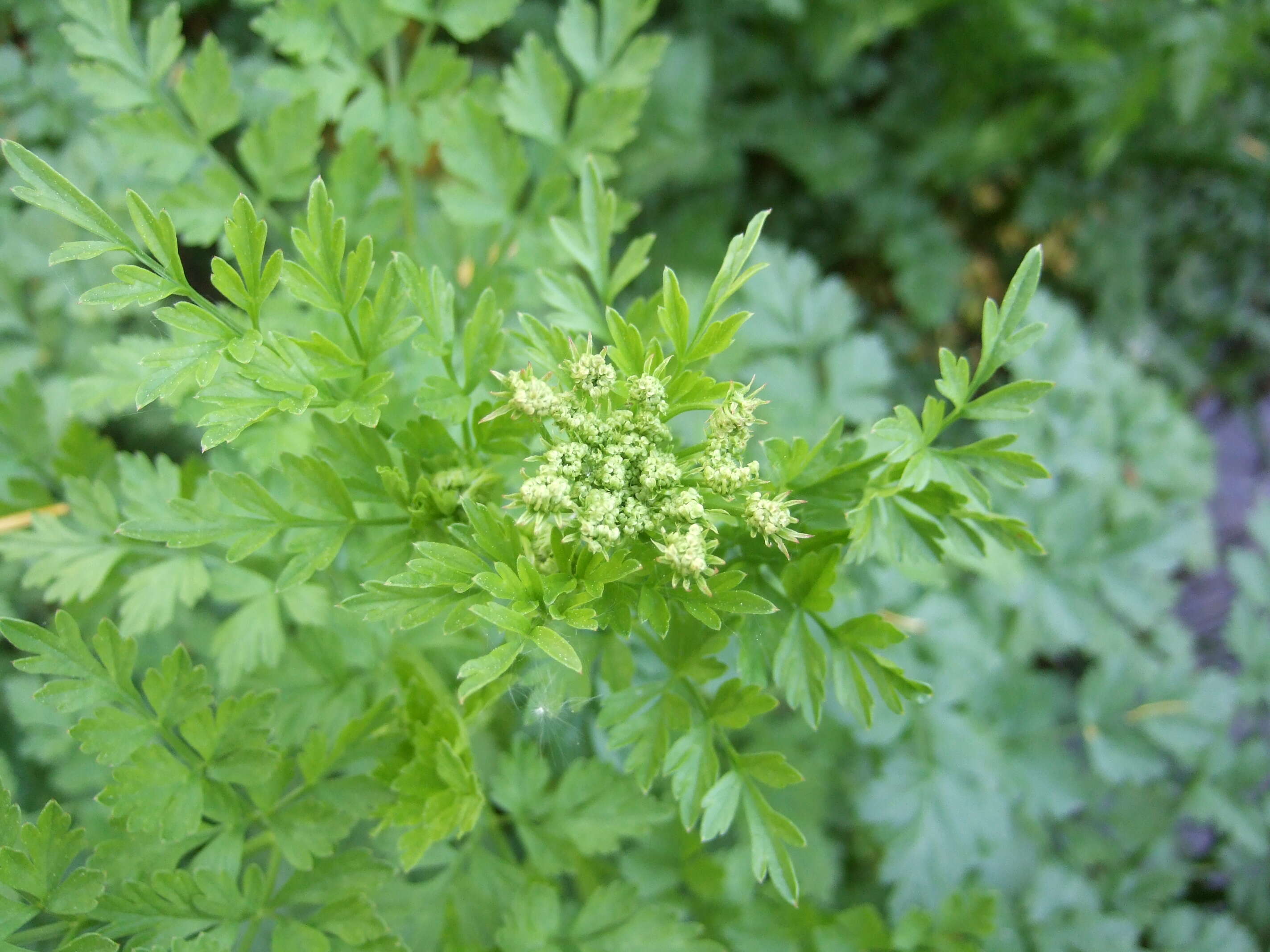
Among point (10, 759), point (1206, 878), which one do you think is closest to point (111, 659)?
point (10, 759)

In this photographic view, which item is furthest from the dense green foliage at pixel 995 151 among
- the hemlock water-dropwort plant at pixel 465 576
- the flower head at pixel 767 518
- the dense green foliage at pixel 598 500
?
the flower head at pixel 767 518

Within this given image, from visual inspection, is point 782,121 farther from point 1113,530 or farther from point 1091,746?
point 1091,746

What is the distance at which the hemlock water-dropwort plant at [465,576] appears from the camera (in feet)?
3.90

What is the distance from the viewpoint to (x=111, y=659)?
133 centimetres

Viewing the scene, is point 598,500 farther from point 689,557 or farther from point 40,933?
point 40,933

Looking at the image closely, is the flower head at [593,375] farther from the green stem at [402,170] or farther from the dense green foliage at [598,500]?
the green stem at [402,170]

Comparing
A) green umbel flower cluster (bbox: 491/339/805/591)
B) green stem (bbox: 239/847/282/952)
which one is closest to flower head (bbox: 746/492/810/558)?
green umbel flower cluster (bbox: 491/339/805/591)

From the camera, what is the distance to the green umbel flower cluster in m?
1.15

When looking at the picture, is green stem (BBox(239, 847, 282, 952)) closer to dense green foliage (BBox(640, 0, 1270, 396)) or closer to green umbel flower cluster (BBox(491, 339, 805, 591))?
green umbel flower cluster (BBox(491, 339, 805, 591))

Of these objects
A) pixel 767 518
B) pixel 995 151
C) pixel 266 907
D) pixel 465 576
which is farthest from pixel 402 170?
pixel 995 151

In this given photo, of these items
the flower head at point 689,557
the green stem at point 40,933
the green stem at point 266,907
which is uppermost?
the flower head at point 689,557

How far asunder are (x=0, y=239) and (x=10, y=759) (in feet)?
4.23

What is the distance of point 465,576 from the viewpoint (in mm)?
1184

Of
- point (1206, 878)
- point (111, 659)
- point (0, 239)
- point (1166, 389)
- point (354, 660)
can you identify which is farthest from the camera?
point (1166, 389)
